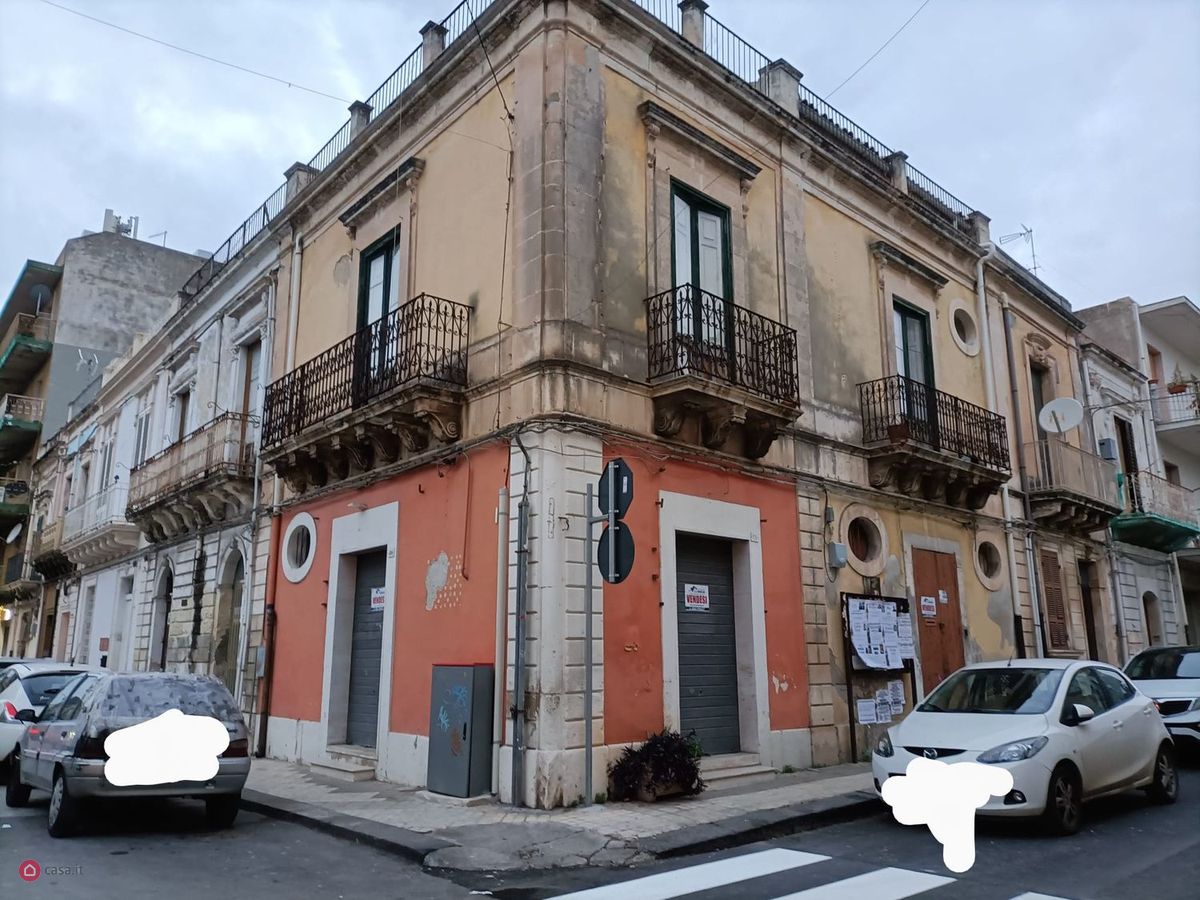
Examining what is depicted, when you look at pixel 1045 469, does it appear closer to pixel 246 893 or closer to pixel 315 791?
pixel 315 791

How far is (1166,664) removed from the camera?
13.2 metres

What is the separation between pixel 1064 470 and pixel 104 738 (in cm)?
1748

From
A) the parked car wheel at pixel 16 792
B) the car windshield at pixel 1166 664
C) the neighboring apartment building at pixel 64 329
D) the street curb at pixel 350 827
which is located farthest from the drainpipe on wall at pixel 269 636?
the neighboring apartment building at pixel 64 329

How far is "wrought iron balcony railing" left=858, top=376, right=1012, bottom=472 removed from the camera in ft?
46.5

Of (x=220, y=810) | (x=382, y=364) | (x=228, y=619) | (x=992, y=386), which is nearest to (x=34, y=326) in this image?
(x=228, y=619)

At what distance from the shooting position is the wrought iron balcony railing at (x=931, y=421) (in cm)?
1416

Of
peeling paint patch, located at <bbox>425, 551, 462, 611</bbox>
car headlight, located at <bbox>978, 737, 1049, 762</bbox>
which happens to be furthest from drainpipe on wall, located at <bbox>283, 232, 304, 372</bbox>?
car headlight, located at <bbox>978, 737, 1049, 762</bbox>

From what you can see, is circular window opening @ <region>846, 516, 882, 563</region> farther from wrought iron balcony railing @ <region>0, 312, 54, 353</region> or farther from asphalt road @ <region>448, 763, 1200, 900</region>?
wrought iron balcony railing @ <region>0, 312, 54, 353</region>

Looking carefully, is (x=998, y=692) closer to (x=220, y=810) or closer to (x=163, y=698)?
(x=220, y=810)

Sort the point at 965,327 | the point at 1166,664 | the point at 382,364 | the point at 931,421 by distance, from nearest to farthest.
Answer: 1. the point at 382,364
2. the point at 1166,664
3. the point at 931,421
4. the point at 965,327

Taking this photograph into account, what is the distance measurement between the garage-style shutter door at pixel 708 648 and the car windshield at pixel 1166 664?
654 centimetres

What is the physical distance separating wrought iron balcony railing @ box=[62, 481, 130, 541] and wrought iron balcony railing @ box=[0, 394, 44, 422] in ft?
32.4

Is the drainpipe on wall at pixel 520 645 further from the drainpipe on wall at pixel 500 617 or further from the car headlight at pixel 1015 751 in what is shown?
the car headlight at pixel 1015 751

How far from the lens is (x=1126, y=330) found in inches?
969
